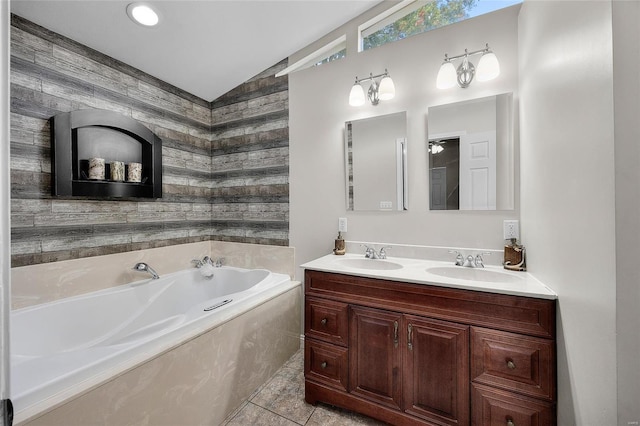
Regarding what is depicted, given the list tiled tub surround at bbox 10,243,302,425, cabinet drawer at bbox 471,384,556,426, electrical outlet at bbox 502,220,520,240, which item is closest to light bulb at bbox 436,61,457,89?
electrical outlet at bbox 502,220,520,240

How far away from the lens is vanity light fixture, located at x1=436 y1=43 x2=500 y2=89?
1687 millimetres

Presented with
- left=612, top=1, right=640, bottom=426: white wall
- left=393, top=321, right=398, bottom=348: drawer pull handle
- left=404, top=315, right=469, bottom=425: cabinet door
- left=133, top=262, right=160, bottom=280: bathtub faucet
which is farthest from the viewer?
left=133, top=262, right=160, bottom=280: bathtub faucet

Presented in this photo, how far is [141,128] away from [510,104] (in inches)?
106

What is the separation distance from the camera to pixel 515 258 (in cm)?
163

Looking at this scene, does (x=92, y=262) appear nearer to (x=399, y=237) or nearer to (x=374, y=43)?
(x=399, y=237)

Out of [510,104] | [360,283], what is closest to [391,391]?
[360,283]

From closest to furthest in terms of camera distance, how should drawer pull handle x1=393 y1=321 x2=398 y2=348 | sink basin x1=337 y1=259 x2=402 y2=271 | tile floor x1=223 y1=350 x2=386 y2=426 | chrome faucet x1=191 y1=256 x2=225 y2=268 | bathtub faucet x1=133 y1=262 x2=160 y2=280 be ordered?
drawer pull handle x1=393 y1=321 x2=398 y2=348 → tile floor x1=223 y1=350 x2=386 y2=426 → sink basin x1=337 y1=259 x2=402 y2=271 → bathtub faucet x1=133 y1=262 x2=160 y2=280 → chrome faucet x1=191 y1=256 x2=225 y2=268

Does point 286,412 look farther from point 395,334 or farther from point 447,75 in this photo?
point 447,75

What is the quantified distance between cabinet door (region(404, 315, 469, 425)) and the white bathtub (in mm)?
1079

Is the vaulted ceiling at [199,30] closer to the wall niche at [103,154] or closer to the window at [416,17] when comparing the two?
the window at [416,17]

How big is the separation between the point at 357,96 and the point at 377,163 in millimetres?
549

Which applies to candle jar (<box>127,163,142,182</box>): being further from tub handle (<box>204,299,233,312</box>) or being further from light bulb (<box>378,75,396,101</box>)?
light bulb (<box>378,75,396,101</box>)

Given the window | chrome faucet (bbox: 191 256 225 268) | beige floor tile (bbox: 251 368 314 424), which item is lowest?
beige floor tile (bbox: 251 368 314 424)

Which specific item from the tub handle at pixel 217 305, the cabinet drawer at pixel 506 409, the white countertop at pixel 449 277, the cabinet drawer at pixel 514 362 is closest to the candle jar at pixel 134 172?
the tub handle at pixel 217 305
